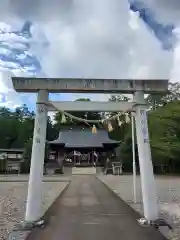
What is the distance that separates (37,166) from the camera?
7293 millimetres

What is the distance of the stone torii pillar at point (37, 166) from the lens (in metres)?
7.21

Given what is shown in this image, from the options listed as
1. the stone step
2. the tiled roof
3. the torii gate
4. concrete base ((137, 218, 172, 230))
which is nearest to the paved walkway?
concrete base ((137, 218, 172, 230))

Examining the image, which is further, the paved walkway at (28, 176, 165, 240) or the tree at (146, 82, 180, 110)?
the tree at (146, 82, 180, 110)

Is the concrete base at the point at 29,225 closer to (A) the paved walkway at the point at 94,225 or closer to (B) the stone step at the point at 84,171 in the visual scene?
(A) the paved walkway at the point at 94,225

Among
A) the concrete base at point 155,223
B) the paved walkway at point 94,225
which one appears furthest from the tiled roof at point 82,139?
the concrete base at point 155,223

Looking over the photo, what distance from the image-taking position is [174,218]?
8227 mm

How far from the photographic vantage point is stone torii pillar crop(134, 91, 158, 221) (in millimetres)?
7195

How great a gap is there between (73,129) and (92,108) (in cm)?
4106

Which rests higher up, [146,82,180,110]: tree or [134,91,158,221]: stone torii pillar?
[146,82,180,110]: tree

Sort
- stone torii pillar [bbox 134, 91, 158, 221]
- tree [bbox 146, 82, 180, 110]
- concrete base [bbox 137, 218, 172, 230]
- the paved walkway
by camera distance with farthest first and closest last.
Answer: tree [bbox 146, 82, 180, 110] < stone torii pillar [bbox 134, 91, 158, 221] < concrete base [bbox 137, 218, 172, 230] < the paved walkway

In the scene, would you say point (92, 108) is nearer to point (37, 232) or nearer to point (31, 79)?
point (31, 79)

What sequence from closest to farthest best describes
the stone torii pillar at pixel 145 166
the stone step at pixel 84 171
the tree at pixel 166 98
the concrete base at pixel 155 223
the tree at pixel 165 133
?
the concrete base at pixel 155 223 < the stone torii pillar at pixel 145 166 < the tree at pixel 165 133 < the stone step at pixel 84 171 < the tree at pixel 166 98

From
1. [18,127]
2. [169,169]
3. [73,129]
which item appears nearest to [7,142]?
[18,127]

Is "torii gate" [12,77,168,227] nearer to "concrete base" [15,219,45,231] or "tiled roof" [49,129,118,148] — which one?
"concrete base" [15,219,45,231]
